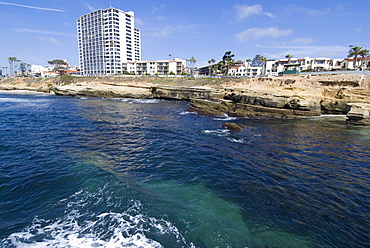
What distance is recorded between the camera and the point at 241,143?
17.3 metres

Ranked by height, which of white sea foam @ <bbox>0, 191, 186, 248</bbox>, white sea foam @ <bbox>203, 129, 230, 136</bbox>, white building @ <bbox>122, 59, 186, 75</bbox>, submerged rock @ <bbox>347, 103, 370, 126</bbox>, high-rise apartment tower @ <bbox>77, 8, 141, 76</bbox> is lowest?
white sea foam @ <bbox>0, 191, 186, 248</bbox>

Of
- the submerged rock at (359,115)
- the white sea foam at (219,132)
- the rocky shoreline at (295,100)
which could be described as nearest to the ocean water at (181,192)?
the white sea foam at (219,132)

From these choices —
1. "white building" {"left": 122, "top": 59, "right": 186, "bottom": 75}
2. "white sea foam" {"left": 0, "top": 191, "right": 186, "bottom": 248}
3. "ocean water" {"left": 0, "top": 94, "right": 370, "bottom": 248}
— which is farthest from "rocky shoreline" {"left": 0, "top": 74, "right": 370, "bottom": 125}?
"white building" {"left": 122, "top": 59, "right": 186, "bottom": 75}

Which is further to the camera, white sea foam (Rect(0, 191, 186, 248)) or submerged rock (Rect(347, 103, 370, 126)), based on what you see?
submerged rock (Rect(347, 103, 370, 126))

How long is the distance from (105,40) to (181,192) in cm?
13756

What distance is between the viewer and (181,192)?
941 cm

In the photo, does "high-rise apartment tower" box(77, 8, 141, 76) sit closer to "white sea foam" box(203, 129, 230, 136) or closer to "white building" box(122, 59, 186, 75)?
"white building" box(122, 59, 186, 75)

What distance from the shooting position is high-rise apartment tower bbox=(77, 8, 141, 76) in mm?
124125

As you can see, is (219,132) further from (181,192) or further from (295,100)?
(295,100)

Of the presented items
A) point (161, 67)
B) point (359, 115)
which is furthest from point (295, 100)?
point (161, 67)

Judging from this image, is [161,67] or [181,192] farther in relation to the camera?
[161,67]

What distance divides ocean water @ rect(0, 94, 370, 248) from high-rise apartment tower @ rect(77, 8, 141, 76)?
12014 centimetres

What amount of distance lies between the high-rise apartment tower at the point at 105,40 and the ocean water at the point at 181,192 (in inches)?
4730

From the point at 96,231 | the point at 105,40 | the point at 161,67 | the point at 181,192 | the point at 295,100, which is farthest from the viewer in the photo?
the point at 105,40
